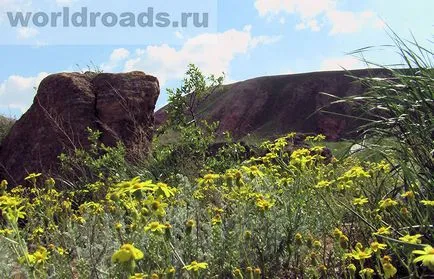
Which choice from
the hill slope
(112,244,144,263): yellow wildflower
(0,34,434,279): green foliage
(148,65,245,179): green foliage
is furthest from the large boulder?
(112,244,144,263): yellow wildflower

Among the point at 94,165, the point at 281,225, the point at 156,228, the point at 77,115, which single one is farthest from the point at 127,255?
the point at 77,115

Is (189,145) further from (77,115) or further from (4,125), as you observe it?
(4,125)

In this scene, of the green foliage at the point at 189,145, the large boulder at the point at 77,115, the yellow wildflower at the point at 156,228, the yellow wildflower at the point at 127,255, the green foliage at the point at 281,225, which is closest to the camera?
the yellow wildflower at the point at 127,255

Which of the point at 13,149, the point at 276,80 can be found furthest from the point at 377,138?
the point at 276,80

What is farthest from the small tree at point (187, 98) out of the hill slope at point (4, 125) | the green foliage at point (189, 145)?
the hill slope at point (4, 125)

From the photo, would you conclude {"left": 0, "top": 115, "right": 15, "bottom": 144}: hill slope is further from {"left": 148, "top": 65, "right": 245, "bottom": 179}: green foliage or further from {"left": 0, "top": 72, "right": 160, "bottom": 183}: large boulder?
{"left": 148, "top": 65, "right": 245, "bottom": 179}: green foliage

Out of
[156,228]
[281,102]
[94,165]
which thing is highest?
[281,102]

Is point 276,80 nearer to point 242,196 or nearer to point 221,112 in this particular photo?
point 221,112

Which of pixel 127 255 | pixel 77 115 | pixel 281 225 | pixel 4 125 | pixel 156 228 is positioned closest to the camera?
pixel 127 255

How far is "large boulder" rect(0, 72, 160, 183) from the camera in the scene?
32.1 ft

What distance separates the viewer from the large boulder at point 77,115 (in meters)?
9.80

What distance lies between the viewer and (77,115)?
393 inches

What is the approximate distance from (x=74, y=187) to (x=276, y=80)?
46650 millimetres

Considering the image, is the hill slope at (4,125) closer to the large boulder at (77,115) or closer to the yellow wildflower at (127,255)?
the large boulder at (77,115)
